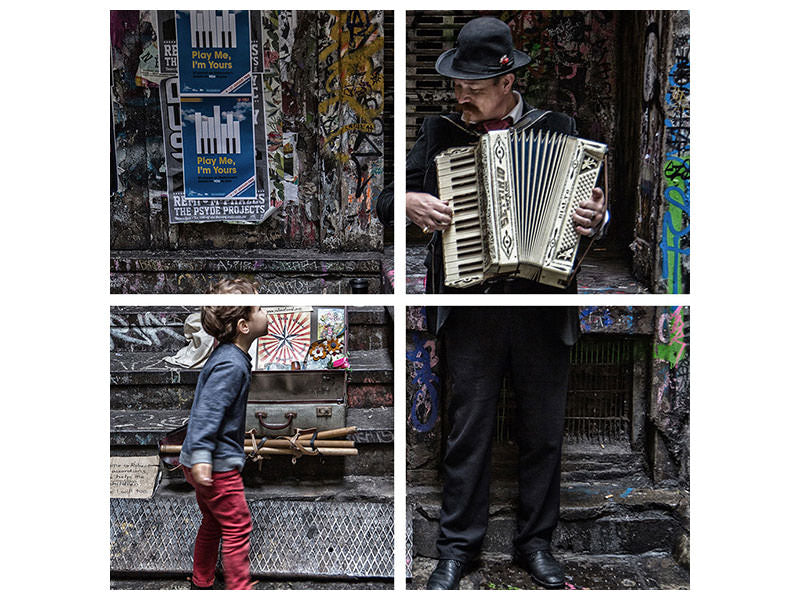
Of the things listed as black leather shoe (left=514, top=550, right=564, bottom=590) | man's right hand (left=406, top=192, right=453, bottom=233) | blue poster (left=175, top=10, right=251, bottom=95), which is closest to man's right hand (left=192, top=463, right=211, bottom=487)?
man's right hand (left=406, top=192, right=453, bottom=233)

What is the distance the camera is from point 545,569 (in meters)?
3.30

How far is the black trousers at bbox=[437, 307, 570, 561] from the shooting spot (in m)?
3.17

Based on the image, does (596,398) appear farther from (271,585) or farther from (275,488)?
(271,585)

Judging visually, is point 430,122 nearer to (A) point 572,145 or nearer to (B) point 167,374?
(A) point 572,145

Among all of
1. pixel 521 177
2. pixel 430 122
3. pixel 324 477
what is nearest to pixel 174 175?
pixel 324 477

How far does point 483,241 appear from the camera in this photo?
2.92m

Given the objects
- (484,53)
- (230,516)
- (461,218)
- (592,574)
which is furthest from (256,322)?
(592,574)

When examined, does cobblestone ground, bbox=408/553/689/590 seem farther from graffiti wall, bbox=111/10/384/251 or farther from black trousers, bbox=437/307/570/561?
graffiti wall, bbox=111/10/384/251

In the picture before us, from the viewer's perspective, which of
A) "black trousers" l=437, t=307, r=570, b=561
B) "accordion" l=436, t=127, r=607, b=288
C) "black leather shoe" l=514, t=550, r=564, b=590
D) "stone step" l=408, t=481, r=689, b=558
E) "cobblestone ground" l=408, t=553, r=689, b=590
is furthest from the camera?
"stone step" l=408, t=481, r=689, b=558

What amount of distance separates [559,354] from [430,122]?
99 cm

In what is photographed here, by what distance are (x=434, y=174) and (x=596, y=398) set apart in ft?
5.27

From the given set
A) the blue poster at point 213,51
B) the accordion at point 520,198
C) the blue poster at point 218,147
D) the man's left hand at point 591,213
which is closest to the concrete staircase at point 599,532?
the accordion at point 520,198

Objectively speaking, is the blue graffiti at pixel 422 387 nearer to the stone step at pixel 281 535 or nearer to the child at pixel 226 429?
the stone step at pixel 281 535

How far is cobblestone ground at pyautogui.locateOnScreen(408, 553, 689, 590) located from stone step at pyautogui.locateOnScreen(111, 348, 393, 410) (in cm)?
90
